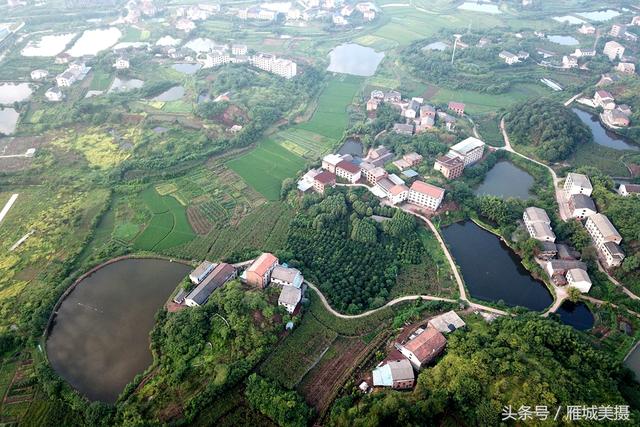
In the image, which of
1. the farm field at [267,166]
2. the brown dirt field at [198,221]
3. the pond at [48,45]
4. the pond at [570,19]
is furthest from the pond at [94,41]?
the pond at [570,19]

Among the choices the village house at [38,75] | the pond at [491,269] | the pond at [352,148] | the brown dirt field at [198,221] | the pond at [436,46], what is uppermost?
the pond at [436,46]

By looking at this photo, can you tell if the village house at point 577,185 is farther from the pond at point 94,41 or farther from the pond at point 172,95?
the pond at point 94,41

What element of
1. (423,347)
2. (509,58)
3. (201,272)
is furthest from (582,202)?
(509,58)

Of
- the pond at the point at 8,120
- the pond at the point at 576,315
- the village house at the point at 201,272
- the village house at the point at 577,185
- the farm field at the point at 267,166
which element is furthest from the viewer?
the pond at the point at 8,120

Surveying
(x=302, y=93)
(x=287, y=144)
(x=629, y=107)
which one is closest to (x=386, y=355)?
(x=287, y=144)

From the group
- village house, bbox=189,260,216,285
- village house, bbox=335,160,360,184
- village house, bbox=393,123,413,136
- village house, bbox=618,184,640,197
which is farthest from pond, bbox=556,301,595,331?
village house, bbox=393,123,413,136
